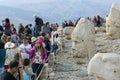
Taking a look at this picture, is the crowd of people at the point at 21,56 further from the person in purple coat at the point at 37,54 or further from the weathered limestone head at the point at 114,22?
the weathered limestone head at the point at 114,22

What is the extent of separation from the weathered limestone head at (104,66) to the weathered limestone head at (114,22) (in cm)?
1708

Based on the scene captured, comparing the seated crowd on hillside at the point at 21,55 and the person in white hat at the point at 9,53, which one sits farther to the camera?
the person in white hat at the point at 9,53

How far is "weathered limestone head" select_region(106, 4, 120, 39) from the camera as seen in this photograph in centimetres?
3331

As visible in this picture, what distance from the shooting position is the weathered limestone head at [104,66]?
16.2m

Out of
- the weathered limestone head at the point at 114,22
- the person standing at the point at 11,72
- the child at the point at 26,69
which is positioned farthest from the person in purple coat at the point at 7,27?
the weathered limestone head at the point at 114,22

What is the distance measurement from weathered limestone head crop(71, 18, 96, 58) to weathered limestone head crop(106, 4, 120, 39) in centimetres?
595

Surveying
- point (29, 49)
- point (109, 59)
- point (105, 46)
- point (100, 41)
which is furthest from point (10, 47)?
point (100, 41)

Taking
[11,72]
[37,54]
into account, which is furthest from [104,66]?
[11,72]

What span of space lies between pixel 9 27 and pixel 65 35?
60.4ft

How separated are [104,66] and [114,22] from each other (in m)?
17.3

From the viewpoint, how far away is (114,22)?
1315 inches

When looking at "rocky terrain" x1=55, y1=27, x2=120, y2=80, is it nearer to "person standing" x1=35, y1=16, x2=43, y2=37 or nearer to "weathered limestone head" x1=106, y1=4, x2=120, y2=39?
"weathered limestone head" x1=106, y1=4, x2=120, y2=39

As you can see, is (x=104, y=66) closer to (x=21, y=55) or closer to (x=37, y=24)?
(x=21, y=55)

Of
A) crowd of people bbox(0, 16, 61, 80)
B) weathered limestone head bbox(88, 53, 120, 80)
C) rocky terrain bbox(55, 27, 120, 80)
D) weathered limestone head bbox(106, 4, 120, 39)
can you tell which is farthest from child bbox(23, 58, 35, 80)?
weathered limestone head bbox(106, 4, 120, 39)
